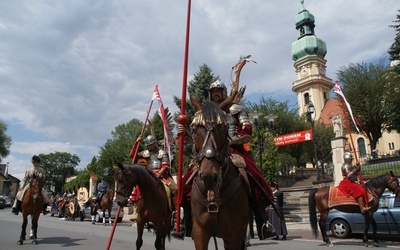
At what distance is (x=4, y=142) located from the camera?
2628 inches

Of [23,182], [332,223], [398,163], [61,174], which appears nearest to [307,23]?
[398,163]

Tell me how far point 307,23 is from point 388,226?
81.1 metres

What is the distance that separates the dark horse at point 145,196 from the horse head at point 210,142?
15.3ft

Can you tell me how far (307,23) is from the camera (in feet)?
275

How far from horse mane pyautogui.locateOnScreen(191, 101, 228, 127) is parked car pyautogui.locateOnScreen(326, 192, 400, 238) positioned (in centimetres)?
1114

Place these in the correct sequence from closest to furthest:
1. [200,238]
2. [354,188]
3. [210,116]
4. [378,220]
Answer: [210,116]
[200,238]
[354,188]
[378,220]

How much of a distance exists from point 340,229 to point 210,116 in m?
11.7

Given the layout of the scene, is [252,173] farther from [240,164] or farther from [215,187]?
[215,187]

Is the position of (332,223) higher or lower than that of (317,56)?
lower

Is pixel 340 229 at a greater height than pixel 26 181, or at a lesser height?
lesser

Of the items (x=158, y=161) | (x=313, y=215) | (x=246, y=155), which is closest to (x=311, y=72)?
(x=313, y=215)

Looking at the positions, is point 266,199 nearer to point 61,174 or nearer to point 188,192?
point 188,192

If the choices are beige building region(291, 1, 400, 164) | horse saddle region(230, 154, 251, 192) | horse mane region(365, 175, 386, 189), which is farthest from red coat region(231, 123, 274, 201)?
beige building region(291, 1, 400, 164)

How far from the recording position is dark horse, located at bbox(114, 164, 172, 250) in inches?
304
